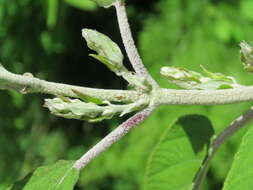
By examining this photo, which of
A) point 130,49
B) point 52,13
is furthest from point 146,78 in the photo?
point 52,13

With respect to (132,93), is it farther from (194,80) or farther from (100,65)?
(100,65)

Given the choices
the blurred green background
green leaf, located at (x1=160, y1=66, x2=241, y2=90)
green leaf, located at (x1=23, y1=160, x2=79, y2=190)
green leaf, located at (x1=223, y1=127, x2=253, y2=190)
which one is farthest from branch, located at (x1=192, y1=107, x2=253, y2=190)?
the blurred green background

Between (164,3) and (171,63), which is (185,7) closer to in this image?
(164,3)

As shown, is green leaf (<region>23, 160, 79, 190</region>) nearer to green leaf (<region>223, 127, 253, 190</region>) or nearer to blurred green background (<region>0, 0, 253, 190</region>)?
green leaf (<region>223, 127, 253, 190</region>)

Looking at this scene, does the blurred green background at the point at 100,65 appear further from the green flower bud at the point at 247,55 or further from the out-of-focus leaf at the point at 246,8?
the green flower bud at the point at 247,55

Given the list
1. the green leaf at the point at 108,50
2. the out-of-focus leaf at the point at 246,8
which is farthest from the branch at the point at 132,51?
the out-of-focus leaf at the point at 246,8
